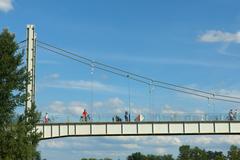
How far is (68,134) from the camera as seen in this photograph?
82125 millimetres

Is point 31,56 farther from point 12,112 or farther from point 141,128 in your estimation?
point 141,128

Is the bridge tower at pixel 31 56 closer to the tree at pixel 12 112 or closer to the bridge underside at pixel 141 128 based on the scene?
the tree at pixel 12 112

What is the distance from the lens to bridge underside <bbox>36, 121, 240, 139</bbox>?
82125 mm

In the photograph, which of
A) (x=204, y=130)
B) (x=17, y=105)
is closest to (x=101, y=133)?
(x=204, y=130)

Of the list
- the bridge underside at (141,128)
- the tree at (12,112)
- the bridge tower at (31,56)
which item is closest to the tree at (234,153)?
the bridge underside at (141,128)

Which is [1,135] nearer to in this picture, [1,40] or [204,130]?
[1,40]

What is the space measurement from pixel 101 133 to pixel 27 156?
1065 inches

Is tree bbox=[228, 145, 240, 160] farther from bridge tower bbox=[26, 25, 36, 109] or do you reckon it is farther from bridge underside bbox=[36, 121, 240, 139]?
bridge tower bbox=[26, 25, 36, 109]

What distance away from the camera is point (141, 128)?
272 feet

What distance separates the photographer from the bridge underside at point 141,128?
82.1 meters

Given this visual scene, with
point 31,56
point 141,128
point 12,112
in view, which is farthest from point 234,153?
point 12,112

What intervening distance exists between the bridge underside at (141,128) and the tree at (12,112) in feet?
66.6

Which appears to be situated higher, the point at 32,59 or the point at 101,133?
the point at 32,59

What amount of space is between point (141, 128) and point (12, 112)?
1014 inches
